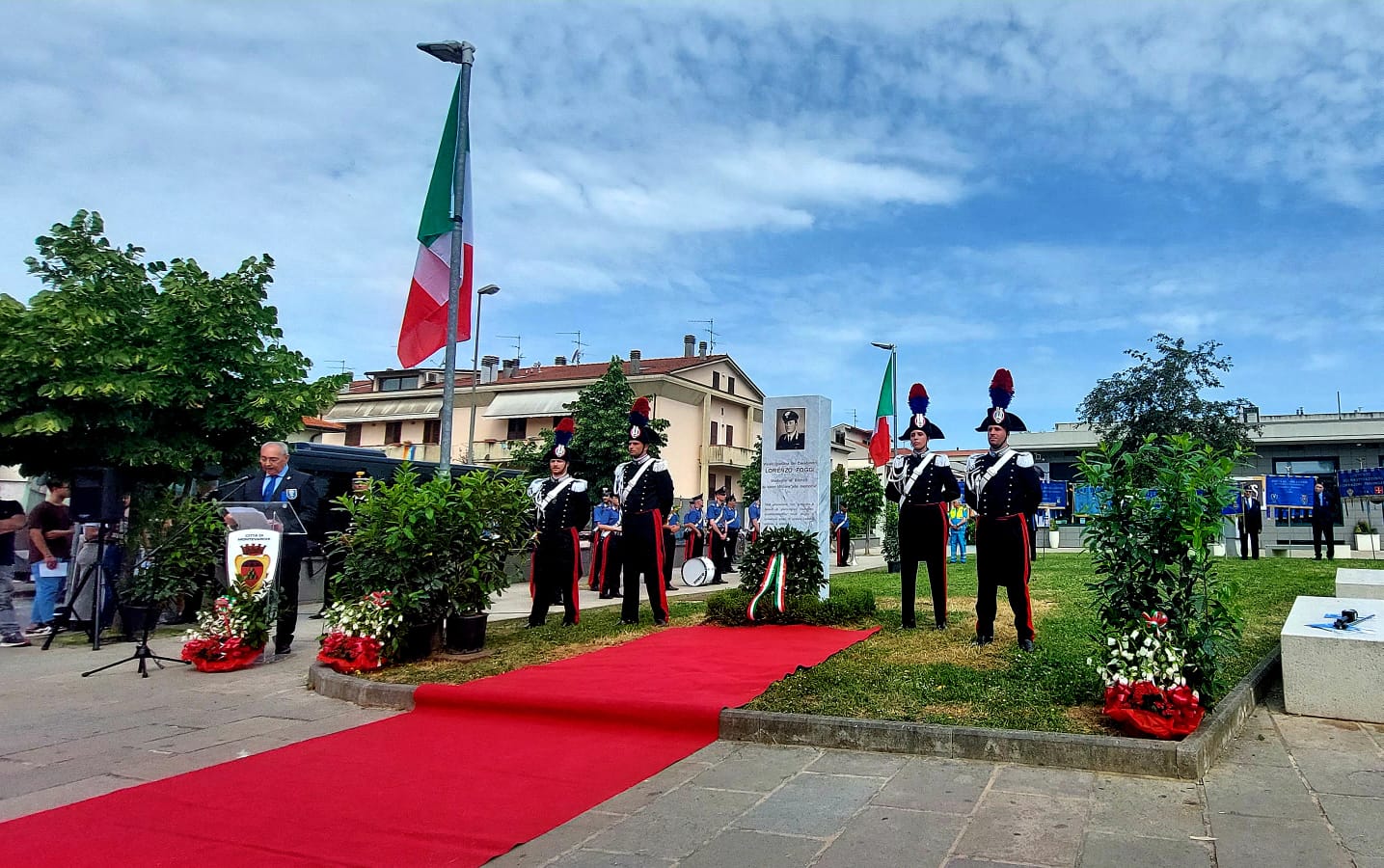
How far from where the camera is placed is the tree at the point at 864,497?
2981cm

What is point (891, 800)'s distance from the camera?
4.17 meters

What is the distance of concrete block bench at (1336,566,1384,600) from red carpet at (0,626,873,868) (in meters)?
4.81

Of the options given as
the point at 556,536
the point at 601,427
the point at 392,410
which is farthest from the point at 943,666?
the point at 392,410

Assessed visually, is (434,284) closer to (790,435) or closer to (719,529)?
(790,435)

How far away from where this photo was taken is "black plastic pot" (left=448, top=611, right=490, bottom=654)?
25.9 feet

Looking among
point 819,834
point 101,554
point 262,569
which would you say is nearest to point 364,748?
point 819,834

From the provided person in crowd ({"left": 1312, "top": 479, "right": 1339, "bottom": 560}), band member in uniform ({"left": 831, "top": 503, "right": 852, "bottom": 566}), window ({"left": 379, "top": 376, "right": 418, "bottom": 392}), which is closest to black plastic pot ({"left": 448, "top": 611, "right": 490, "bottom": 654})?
band member in uniform ({"left": 831, "top": 503, "right": 852, "bottom": 566})

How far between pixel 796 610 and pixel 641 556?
178 cm

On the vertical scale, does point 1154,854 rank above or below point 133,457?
below

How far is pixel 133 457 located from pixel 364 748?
588 centimetres

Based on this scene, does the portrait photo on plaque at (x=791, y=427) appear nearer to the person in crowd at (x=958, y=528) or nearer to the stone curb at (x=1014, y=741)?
the stone curb at (x=1014, y=741)

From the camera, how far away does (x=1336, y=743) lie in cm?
502

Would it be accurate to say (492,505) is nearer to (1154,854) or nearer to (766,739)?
(766,739)

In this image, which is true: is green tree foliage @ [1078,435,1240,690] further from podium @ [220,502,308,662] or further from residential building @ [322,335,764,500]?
residential building @ [322,335,764,500]
